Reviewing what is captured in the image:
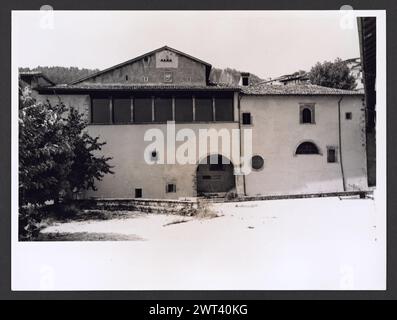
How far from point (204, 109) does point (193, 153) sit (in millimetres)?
1084

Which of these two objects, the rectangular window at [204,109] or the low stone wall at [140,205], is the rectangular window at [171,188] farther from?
the rectangular window at [204,109]

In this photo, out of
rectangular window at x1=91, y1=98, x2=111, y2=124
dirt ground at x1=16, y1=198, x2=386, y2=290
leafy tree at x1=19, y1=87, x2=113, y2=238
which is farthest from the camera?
rectangular window at x1=91, y1=98, x2=111, y2=124

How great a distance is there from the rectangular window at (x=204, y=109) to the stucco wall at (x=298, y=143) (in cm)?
76

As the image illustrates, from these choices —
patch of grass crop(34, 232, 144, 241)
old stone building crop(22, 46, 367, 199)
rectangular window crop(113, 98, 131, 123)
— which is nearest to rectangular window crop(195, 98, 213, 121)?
old stone building crop(22, 46, 367, 199)

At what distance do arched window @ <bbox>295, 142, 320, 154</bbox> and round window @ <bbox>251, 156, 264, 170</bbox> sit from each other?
2.97ft

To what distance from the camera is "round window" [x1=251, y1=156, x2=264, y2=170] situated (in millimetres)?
8906

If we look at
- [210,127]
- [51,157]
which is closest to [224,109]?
[210,127]

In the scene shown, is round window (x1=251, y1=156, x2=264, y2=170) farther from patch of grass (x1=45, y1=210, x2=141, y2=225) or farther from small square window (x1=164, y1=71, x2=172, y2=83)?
patch of grass (x1=45, y1=210, x2=141, y2=225)

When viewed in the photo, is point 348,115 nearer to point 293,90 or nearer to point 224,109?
point 293,90

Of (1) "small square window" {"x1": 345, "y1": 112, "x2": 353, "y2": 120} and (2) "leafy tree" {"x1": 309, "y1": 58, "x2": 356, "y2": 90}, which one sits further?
(1) "small square window" {"x1": 345, "y1": 112, "x2": 353, "y2": 120}

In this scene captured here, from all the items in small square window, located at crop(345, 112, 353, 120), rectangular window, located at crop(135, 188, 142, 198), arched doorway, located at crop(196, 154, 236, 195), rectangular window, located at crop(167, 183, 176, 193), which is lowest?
rectangular window, located at crop(135, 188, 142, 198)

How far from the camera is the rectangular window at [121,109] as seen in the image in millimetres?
9266

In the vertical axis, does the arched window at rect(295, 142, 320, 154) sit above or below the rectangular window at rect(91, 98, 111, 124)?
below

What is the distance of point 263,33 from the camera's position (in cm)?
839
